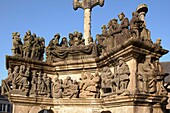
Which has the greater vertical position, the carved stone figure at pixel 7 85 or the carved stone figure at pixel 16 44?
the carved stone figure at pixel 16 44

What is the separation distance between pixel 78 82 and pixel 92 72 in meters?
0.73

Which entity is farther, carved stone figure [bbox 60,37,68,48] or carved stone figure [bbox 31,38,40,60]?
carved stone figure [bbox 60,37,68,48]

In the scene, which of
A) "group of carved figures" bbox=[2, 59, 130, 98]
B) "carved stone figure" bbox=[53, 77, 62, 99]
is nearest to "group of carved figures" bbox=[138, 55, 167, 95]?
"group of carved figures" bbox=[2, 59, 130, 98]

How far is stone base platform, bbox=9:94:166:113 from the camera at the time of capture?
25.7ft

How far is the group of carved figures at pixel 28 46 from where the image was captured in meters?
10.9

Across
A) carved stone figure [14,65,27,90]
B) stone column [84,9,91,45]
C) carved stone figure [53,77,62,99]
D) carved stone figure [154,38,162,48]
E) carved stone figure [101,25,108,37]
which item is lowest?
carved stone figure [53,77,62,99]

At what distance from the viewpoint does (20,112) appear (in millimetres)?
10109

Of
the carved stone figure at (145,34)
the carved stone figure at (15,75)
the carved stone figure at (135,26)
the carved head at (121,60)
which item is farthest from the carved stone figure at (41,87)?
the carved stone figure at (145,34)

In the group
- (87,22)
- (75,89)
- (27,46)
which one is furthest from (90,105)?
(87,22)

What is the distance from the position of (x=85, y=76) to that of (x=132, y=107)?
327 centimetres

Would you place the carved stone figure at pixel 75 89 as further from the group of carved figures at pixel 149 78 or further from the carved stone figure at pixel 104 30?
the group of carved figures at pixel 149 78

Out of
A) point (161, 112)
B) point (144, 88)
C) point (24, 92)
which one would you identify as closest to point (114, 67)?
point (144, 88)

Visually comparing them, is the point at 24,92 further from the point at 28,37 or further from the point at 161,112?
the point at 161,112

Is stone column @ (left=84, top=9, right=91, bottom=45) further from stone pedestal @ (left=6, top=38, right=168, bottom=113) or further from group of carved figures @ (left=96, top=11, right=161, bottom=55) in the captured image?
stone pedestal @ (left=6, top=38, right=168, bottom=113)
